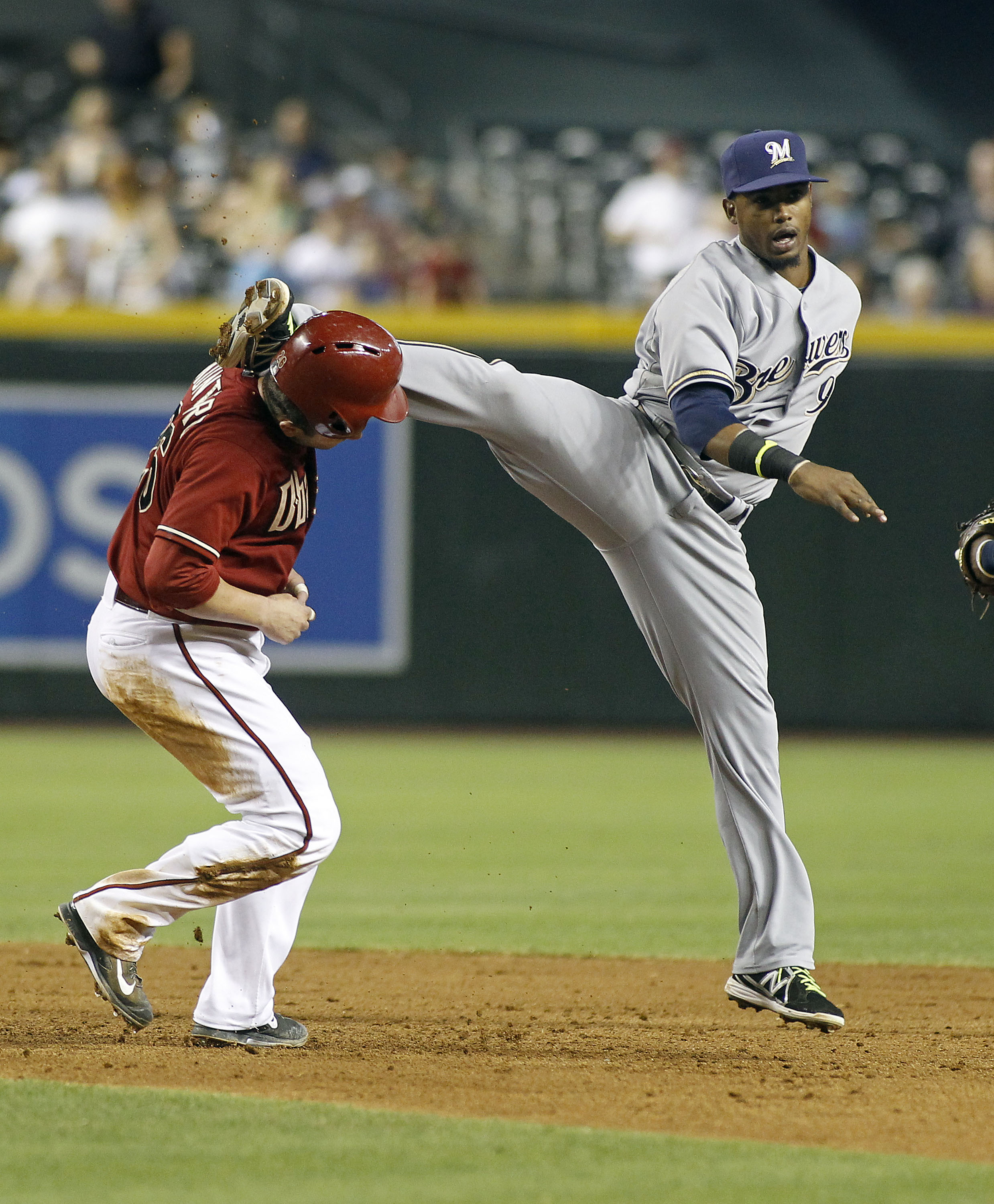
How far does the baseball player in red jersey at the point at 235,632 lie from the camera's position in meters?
3.75

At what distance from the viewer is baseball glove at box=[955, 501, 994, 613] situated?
419cm

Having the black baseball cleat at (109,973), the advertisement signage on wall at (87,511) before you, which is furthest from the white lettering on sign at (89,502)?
the black baseball cleat at (109,973)

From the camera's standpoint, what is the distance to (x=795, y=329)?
4.38 meters

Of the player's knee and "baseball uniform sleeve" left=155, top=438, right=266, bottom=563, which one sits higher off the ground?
"baseball uniform sleeve" left=155, top=438, right=266, bottom=563

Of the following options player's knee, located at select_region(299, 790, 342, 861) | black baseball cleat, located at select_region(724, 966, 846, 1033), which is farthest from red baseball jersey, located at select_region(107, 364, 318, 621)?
black baseball cleat, located at select_region(724, 966, 846, 1033)

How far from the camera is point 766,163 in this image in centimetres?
427

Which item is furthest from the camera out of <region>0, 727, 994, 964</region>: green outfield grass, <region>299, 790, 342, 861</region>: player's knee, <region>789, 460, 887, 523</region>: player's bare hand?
<region>0, 727, 994, 964</region>: green outfield grass

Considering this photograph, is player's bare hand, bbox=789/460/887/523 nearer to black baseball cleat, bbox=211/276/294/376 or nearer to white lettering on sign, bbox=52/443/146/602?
black baseball cleat, bbox=211/276/294/376

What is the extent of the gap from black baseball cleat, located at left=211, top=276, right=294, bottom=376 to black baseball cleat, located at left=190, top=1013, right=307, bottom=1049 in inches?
59.3

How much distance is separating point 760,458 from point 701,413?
22 cm

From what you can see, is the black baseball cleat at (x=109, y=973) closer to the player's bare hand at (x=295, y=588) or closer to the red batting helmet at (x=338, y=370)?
the player's bare hand at (x=295, y=588)

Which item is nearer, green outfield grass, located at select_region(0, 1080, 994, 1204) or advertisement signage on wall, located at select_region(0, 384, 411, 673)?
green outfield grass, located at select_region(0, 1080, 994, 1204)

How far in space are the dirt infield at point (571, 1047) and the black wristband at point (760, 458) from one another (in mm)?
1336

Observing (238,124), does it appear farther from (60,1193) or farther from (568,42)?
(60,1193)
